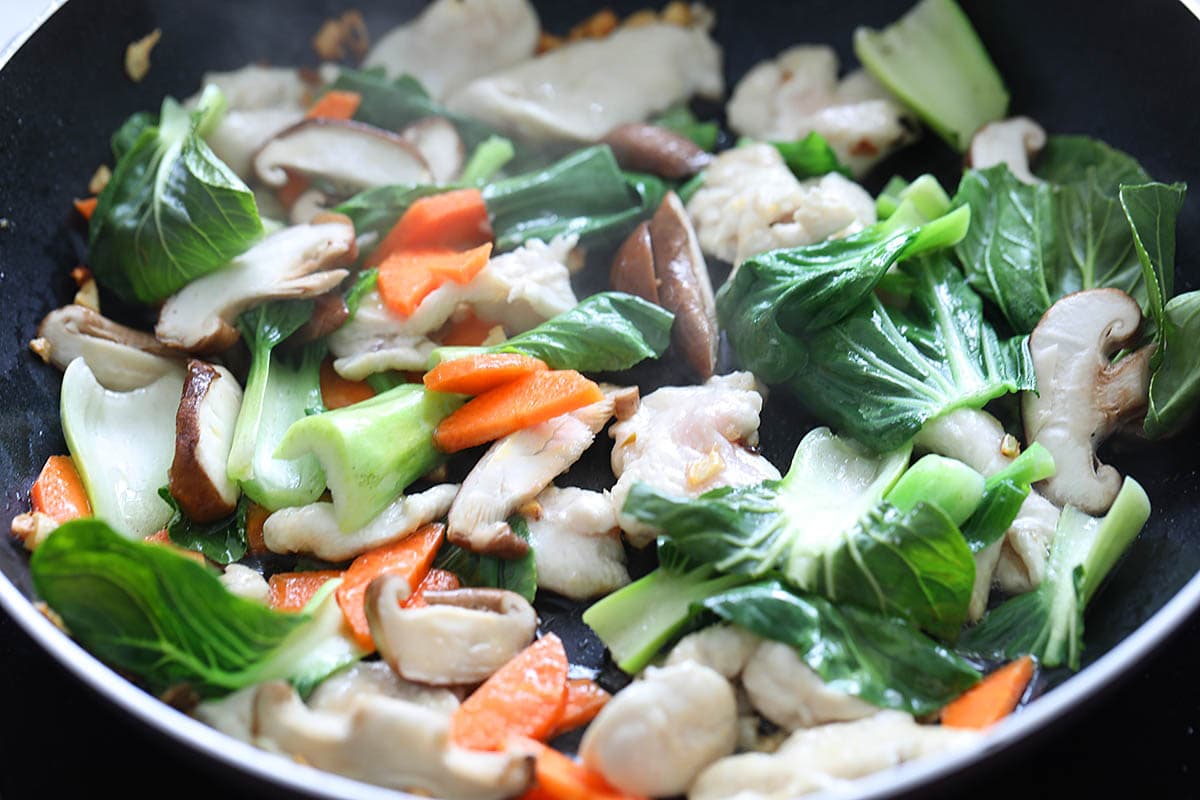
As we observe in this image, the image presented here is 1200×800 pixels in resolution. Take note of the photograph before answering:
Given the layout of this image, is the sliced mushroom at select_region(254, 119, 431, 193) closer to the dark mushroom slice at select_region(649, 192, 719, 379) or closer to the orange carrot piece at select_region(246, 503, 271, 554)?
the dark mushroom slice at select_region(649, 192, 719, 379)

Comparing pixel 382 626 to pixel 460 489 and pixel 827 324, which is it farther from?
pixel 827 324

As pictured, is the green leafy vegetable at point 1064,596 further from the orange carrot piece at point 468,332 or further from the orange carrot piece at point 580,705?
the orange carrot piece at point 468,332

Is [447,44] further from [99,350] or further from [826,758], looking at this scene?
[826,758]

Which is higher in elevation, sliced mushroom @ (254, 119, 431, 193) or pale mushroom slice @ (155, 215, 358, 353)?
sliced mushroom @ (254, 119, 431, 193)

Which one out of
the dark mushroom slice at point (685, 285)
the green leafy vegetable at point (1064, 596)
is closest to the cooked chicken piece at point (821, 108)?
the dark mushroom slice at point (685, 285)

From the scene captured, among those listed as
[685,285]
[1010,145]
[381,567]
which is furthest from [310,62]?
[1010,145]

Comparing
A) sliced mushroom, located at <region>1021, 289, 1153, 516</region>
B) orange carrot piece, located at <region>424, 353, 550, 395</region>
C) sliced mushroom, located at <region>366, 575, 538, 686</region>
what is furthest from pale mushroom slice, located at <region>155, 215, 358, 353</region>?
sliced mushroom, located at <region>1021, 289, 1153, 516</region>
